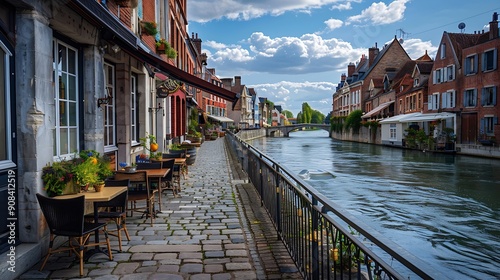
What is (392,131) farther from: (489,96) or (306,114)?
(306,114)

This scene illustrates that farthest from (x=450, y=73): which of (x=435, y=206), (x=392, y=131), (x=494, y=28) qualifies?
(x=435, y=206)

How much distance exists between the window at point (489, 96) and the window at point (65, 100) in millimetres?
30795

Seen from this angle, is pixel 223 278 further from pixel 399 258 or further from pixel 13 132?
pixel 13 132

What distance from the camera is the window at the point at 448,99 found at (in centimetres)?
3438

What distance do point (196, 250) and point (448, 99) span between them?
3547 centimetres

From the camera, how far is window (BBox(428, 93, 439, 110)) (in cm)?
3697

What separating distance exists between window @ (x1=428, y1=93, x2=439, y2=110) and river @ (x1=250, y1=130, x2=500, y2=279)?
12335 millimetres

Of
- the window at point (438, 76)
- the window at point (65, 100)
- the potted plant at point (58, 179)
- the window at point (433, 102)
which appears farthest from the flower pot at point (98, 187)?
the window at point (433, 102)

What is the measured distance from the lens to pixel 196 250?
190 inches

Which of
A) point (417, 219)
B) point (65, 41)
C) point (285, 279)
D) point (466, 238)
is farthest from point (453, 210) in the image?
point (65, 41)

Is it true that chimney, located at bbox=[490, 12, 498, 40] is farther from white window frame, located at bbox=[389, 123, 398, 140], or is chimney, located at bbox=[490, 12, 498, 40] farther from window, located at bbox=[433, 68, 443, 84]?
white window frame, located at bbox=[389, 123, 398, 140]

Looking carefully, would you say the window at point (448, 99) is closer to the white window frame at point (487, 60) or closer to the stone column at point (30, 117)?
Result: the white window frame at point (487, 60)

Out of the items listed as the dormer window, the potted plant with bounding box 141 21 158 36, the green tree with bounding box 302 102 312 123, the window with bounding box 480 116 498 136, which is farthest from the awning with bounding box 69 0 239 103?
the green tree with bounding box 302 102 312 123

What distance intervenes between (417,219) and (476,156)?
20086 millimetres
